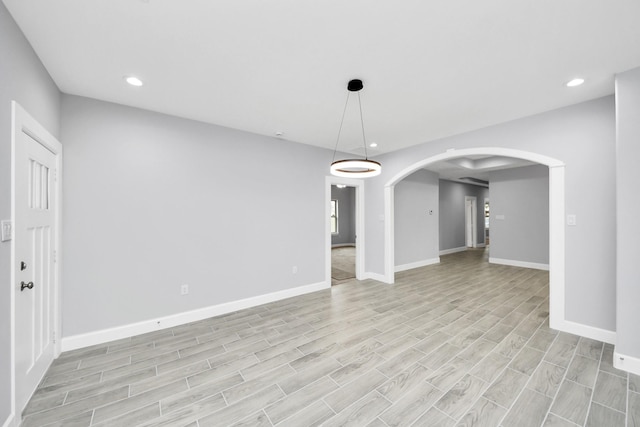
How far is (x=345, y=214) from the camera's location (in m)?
12.2

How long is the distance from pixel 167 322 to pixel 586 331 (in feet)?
17.1

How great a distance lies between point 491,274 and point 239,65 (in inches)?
270

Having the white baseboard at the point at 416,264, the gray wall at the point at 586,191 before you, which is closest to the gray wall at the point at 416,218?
the white baseboard at the point at 416,264

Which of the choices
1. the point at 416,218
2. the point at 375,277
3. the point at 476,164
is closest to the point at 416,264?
the point at 416,218

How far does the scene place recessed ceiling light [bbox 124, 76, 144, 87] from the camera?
2.47m

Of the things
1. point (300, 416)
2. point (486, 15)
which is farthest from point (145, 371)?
point (486, 15)

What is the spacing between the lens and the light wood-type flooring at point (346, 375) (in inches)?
72.0

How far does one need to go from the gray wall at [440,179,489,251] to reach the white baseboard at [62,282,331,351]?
672 cm

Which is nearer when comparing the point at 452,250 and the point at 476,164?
the point at 476,164

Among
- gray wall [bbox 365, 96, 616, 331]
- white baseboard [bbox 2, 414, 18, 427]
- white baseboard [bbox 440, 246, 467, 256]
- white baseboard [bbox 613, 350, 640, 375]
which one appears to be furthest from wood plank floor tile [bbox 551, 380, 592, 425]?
white baseboard [bbox 440, 246, 467, 256]

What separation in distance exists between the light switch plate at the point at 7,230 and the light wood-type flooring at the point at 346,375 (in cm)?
133

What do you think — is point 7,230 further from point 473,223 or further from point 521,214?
point 473,223

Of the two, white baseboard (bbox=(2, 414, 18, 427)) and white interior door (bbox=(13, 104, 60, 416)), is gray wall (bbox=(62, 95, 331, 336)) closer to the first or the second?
white interior door (bbox=(13, 104, 60, 416))

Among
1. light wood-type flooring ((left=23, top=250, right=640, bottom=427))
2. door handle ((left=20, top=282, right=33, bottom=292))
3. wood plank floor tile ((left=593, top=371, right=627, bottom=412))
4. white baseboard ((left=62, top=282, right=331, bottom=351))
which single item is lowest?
light wood-type flooring ((left=23, top=250, right=640, bottom=427))
